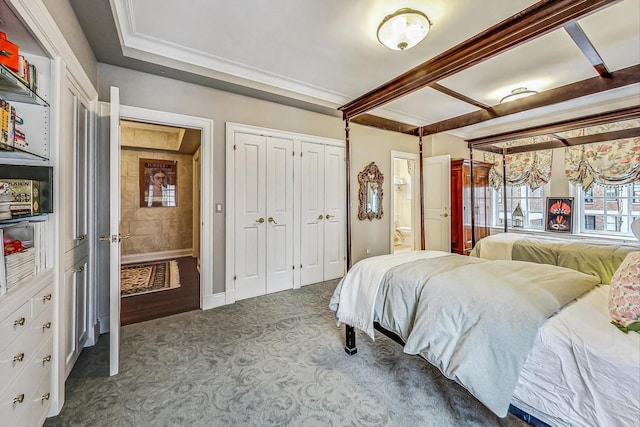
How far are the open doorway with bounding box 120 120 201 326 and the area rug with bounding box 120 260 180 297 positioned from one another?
0.02 m

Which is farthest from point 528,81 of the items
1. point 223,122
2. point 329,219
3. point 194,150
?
point 194,150

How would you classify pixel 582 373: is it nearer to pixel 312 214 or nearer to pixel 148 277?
→ pixel 312 214

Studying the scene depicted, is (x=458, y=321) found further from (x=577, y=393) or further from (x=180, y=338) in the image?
(x=180, y=338)

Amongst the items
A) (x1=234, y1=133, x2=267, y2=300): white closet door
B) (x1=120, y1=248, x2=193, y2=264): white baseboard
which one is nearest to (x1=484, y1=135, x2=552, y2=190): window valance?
(x1=234, y1=133, x2=267, y2=300): white closet door

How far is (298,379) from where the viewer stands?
1867mm

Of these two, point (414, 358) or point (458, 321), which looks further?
point (414, 358)

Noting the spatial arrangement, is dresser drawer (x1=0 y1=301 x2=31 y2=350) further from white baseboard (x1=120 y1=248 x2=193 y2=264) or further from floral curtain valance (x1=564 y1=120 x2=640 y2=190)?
floral curtain valance (x1=564 y1=120 x2=640 y2=190)

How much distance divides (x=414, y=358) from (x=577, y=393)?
119 centimetres

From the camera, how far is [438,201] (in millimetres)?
5109

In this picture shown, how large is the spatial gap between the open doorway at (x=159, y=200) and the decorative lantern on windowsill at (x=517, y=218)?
18.5 feet

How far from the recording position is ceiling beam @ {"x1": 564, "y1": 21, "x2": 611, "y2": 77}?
62.9 inches

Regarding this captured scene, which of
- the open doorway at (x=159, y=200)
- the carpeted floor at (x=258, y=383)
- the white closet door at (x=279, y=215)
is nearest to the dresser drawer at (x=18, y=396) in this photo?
the carpeted floor at (x=258, y=383)

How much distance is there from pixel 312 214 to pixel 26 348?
3.06 metres

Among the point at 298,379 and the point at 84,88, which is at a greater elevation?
the point at 84,88
